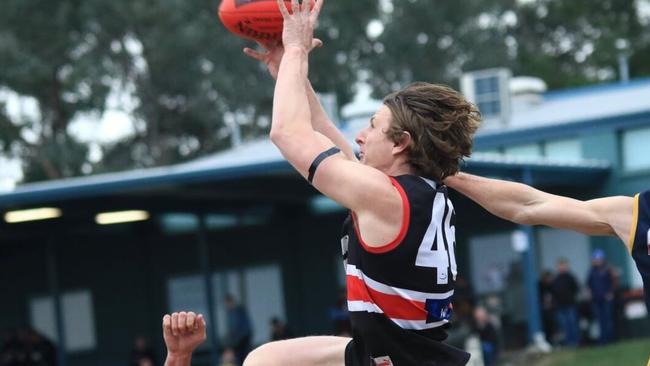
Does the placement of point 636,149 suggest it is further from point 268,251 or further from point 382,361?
point 382,361

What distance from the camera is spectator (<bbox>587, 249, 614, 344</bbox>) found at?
21.7m

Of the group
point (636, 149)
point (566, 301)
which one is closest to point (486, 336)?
point (566, 301)

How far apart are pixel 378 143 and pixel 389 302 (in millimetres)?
551

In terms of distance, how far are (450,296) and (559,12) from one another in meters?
45.9

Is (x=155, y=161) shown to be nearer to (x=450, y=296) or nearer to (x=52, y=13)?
(x=52, y=13)

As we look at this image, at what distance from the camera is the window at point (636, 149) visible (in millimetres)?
26750

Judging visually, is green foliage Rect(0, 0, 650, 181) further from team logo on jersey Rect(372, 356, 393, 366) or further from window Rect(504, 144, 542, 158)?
team logo on jersey Rect(372, 356, 393, 366)

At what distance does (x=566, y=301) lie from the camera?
73.1 feet

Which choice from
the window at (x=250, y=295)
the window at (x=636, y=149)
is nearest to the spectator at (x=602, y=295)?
the window at (x=636, y=149)

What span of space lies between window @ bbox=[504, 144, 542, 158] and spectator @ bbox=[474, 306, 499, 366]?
829 cm

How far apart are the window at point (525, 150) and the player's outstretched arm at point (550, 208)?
23.7 meters

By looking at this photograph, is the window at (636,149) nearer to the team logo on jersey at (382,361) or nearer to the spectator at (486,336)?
the spectator at (486,336)

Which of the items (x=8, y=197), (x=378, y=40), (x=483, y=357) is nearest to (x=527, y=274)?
(x=483, y=357)

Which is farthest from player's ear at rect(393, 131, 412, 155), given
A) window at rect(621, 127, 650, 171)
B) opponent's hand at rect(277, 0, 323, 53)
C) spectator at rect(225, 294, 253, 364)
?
window at rect(621, 127, 650, 171)
